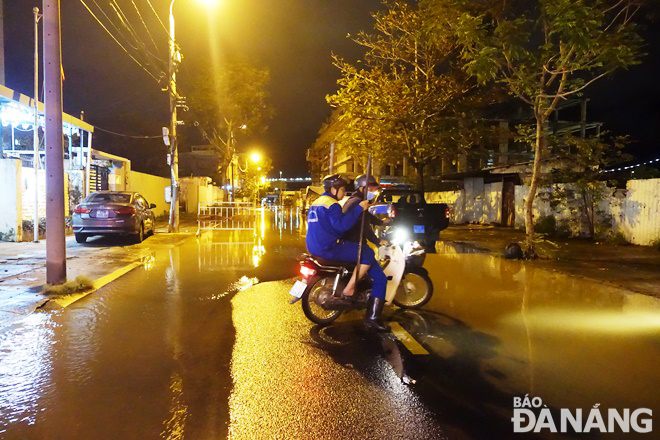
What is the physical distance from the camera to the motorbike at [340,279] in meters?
6.44

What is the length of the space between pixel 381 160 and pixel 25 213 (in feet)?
49.1

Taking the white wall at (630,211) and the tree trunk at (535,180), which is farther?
the white wall at (630,211)

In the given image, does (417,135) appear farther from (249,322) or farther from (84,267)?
(249,322)

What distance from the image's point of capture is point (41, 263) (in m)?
11.1

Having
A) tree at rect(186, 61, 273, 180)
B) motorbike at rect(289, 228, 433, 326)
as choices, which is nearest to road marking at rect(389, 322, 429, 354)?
motorbike at rect(289, 228, 433, 326)

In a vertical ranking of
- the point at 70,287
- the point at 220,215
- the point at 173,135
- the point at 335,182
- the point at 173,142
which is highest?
the point at 173,135

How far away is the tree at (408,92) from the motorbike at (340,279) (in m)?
13.4

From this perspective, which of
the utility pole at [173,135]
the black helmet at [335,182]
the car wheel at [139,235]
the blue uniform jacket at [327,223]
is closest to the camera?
the blue uniform jacket at [327,223]

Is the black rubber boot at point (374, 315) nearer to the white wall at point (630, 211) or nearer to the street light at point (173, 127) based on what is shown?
the white wall at point (630, 211)

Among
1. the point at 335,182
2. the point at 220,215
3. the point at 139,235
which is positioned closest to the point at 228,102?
the point at 220,215

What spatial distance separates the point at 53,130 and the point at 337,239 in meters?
5.04

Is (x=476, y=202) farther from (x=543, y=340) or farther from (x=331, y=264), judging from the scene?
(x=331, y=264)

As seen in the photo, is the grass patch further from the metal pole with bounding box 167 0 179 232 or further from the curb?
the metal pole with bounding box 167 0 179 232

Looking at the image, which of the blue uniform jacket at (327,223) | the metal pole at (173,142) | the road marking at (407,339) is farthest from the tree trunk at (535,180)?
the metal pole at (173,142)
